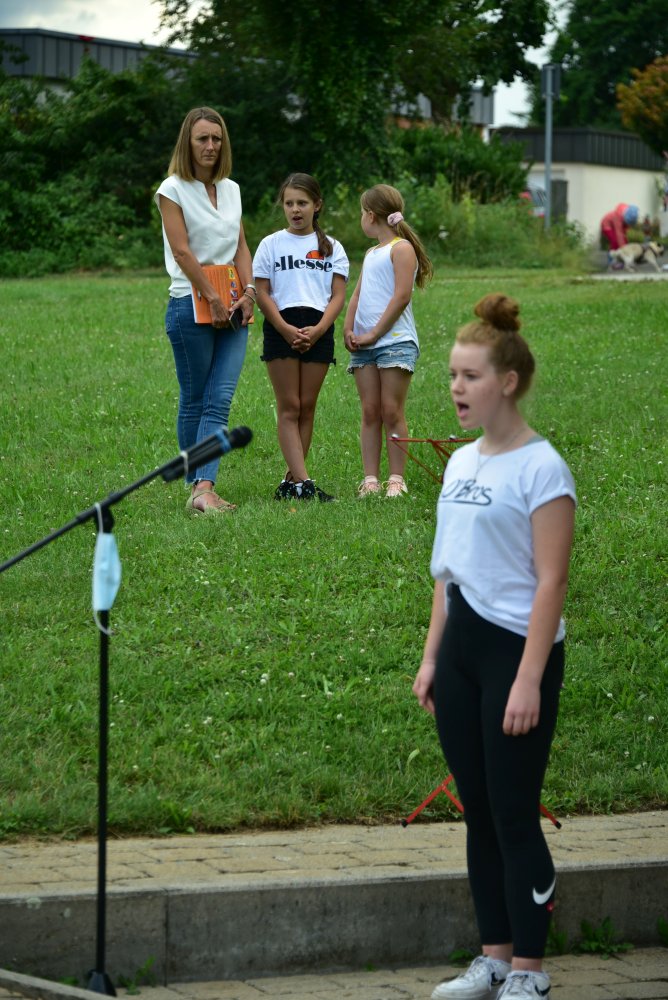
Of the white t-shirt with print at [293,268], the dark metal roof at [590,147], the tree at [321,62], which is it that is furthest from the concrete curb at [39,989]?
the dark metal roof at [590,147]

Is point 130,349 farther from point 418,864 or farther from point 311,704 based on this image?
point 418,864

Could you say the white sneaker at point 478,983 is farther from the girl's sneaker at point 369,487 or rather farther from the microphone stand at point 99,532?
the girl's sneaker at point 369,487

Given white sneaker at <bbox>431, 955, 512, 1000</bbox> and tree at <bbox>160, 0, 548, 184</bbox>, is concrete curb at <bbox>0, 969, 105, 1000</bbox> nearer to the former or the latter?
white sneaker at <bbox>431, 955, 512, 1000</bbox>

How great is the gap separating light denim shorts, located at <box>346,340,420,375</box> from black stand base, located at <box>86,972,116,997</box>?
508 centimetres

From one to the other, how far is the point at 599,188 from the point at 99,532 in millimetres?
55579

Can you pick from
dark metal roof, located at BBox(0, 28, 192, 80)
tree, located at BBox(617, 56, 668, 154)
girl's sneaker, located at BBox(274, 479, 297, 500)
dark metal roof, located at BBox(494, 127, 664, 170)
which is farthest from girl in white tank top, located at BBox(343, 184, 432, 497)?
dark metal roof, located at BBox(494, 127, 664, 170)

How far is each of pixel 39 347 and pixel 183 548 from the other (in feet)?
23.2

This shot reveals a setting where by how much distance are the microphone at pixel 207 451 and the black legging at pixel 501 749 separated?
742 mm

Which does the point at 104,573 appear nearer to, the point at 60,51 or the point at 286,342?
the point at 286,342

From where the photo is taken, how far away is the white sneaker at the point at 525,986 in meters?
3.70

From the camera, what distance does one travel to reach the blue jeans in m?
8.16

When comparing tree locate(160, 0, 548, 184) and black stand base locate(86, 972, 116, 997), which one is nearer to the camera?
black stand base locate(86, 972, 116, 997)

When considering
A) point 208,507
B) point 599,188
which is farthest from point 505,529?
point 599,188

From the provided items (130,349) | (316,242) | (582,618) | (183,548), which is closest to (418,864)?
(582,618)
